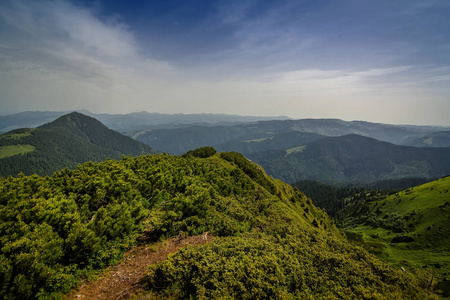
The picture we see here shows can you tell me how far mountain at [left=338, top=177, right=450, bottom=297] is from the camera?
8681cm

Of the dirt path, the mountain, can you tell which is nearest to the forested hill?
the dirt path

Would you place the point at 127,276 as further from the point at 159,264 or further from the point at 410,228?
the point at 410,228

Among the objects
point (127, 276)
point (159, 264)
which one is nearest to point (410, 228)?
point (159, 264)

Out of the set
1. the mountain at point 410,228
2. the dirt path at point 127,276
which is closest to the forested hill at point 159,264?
the dirt path at point 127,276

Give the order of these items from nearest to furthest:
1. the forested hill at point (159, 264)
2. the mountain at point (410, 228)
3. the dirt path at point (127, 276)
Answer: the forested hill at point (159, 264), the dirt path at point (127, 276), the mountain at point (410, 228)

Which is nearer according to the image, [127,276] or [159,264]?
[159,264]

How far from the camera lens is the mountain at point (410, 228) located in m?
86.8

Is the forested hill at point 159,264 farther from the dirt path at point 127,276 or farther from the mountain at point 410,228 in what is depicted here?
the mountain at point 410,228

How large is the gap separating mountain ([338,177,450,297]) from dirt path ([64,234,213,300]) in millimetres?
63216

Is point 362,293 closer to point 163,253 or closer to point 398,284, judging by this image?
point 398,284

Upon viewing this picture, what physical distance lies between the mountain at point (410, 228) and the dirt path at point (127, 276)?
2489 inches

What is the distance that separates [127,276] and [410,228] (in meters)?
160

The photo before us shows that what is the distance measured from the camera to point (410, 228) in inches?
4550

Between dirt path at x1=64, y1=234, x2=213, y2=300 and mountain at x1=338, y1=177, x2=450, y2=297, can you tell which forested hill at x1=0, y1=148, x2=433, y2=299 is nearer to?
dirt path at x1=64, y1=234, x2=213, y2=300
